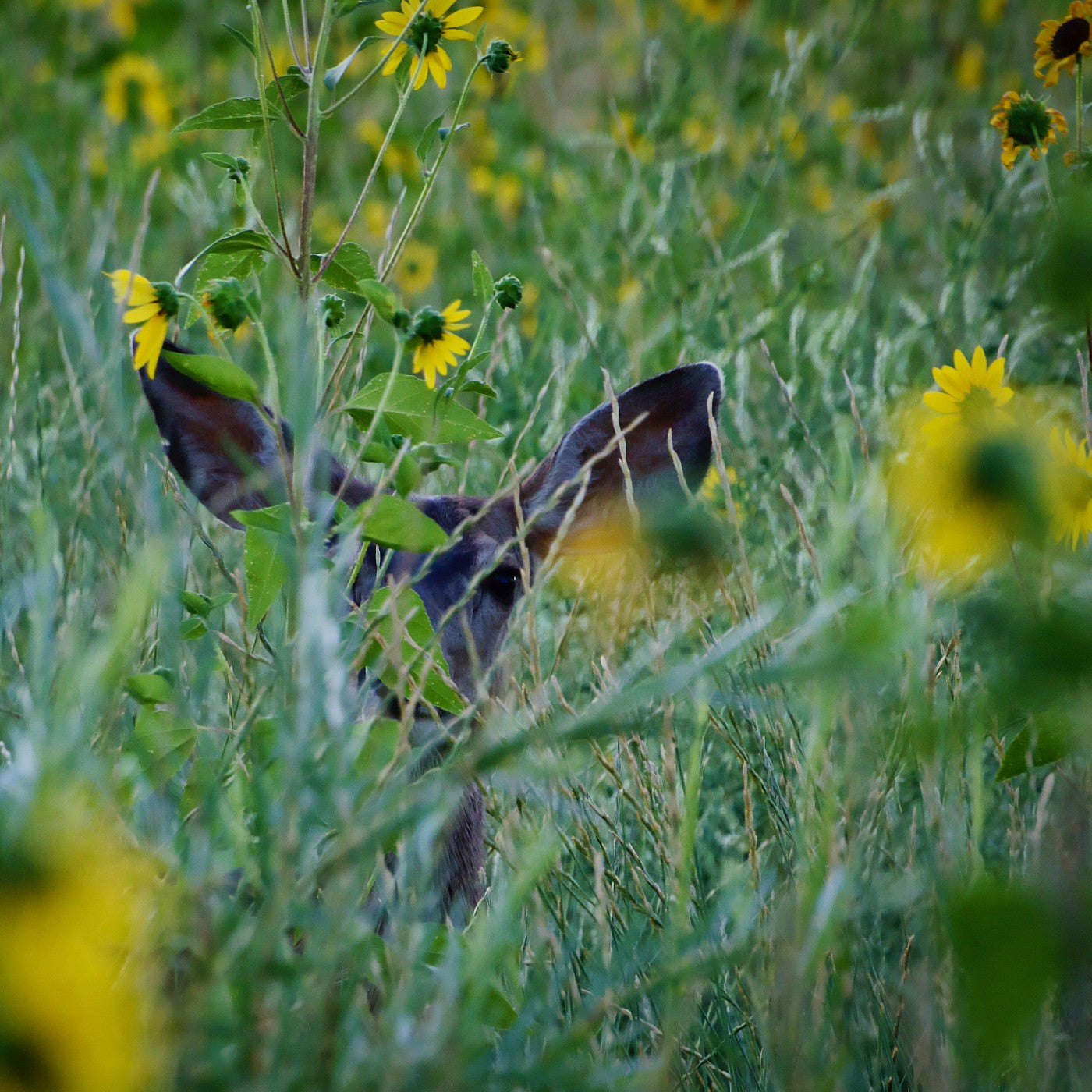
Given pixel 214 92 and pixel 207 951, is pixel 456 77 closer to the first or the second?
pixel 214 92

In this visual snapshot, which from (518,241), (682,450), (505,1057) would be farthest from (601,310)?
(505,1057)

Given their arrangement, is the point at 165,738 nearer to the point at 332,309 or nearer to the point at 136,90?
the point at 332,309

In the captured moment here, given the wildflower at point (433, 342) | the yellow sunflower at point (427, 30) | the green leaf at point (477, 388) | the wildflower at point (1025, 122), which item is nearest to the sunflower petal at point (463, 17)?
the yellow sunflower at point (427, 30)

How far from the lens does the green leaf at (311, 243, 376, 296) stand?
2021mm

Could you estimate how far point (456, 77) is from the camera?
18.0ft

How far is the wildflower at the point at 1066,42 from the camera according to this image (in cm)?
226

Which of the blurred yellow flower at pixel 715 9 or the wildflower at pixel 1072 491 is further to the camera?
the blurred yellow flower at pixel 715 9

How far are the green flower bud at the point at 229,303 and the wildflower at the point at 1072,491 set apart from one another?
39.7 inches

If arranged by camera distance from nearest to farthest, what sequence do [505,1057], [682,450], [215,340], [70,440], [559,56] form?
[505,1057]
[215,340]
[682,450]
[70,440]
[559,56]

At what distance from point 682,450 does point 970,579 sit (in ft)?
2.98

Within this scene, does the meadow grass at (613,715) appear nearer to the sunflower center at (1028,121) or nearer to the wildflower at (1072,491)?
the wildflower at (1072,491)

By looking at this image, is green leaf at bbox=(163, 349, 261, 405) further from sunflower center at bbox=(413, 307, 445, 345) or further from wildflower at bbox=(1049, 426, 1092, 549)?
wildflower at bbox=(1049, 426, 1092, 549)

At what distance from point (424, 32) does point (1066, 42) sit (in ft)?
4.00

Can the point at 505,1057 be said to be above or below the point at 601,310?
below
